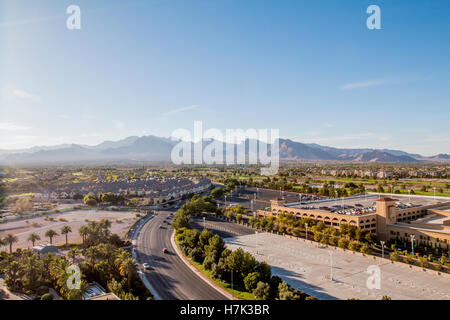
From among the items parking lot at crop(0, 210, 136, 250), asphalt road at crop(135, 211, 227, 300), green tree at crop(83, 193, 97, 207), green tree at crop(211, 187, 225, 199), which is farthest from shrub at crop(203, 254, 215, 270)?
green tree at crop(83, 193, 97, 207)

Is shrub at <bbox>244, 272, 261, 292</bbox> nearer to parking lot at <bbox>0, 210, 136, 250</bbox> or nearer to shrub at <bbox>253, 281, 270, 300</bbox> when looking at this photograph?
shrub at <bbox>253, 281, 270, 300</bbox>

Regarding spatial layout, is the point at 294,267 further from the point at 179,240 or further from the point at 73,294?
the point at 73,294

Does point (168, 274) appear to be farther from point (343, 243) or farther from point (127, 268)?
point (343, 243)

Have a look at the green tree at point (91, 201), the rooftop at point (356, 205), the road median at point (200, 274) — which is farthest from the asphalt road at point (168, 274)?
the green tree at point (91, 201)

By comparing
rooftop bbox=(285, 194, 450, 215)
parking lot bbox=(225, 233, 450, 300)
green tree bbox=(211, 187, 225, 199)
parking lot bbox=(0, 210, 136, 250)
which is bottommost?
parking lot bbox=(0, 210, 136, 250)
